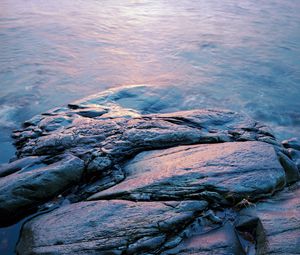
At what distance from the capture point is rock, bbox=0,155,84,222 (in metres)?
4.00

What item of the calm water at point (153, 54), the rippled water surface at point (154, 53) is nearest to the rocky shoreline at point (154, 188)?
the calm water at point (153, 54)

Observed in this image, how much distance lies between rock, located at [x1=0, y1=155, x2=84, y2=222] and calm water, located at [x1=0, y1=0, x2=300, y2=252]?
1.40 metres

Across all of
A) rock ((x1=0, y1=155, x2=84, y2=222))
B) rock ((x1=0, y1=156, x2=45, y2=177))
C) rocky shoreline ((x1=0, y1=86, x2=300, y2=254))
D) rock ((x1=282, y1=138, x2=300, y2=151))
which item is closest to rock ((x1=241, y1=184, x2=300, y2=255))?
rocky shoreline ((x1=0, y1=86, x2=300, y2=254))

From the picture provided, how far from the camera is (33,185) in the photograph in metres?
4.12

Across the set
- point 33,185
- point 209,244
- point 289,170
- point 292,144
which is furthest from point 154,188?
point 292,144

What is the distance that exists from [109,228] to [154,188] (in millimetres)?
691

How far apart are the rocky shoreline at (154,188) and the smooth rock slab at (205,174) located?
0.04ft

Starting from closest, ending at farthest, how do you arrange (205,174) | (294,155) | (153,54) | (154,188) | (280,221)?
1. (280,221)
2. (154,188)
3. (205,174)
4. (294,155)
5. (153,54)

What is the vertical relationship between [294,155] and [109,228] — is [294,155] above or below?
below

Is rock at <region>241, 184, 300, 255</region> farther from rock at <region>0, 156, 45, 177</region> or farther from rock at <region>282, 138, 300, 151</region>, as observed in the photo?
rock at <region>0, 156, 45, 177</region>

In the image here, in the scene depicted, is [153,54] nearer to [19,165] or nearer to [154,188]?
[19,165]

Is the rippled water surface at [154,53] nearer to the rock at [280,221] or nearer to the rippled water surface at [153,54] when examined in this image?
the rippled water surface at [153,54]

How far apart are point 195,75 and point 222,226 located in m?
5.77

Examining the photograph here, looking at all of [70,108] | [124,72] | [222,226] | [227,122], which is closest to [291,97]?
[227,122]
